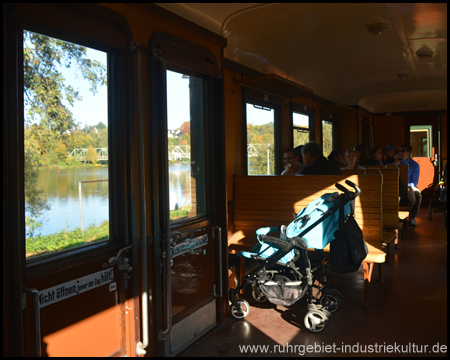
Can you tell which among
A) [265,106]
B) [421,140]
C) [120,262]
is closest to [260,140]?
[265,106]

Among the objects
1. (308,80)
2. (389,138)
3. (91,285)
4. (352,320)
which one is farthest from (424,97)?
(91,285)

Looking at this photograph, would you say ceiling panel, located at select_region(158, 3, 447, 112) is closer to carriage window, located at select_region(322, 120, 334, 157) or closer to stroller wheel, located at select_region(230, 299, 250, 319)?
carriage window, located at select_region(322, 120, 334, 157)

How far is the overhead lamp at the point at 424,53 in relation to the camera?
635cm

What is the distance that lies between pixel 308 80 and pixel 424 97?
5.06 metres

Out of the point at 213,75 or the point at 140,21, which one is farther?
the point at 213,75

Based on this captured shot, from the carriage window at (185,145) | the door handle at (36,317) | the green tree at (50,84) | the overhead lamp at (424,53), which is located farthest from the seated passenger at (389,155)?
the door handle at (36,317)

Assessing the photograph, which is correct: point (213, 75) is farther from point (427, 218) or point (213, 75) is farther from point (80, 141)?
point (427, 218)

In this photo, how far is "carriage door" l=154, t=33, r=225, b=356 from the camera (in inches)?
132

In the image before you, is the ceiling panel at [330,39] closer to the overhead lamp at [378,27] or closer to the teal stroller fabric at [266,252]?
the overhead lamp at [378,27]

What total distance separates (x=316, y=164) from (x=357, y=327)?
1.91 metres

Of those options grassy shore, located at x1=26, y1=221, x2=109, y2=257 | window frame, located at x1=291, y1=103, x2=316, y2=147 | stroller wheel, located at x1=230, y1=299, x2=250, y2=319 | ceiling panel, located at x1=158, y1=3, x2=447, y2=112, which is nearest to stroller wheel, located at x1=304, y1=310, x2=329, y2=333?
stroller wheel, located at x1=230, y1=299, x2=250, y2=319

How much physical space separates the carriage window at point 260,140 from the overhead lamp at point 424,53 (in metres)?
2.22

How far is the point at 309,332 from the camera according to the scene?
3.89 m

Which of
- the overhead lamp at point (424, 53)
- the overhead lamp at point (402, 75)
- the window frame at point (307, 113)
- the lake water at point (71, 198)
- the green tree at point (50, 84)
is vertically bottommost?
the lake water at point (71, 198)
